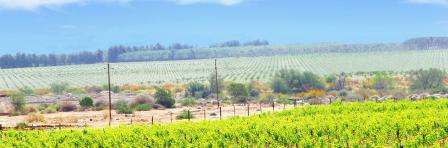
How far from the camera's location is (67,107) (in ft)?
221

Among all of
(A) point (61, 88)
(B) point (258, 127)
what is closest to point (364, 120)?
(B) point (258, 127)

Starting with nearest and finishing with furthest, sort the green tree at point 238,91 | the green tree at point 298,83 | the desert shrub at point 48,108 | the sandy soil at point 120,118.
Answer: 1. the sandy soil at point 120,118
2. the desert shrub at point 48,108
3. the green tree at point 238,91
4. the green tree at point 298,83

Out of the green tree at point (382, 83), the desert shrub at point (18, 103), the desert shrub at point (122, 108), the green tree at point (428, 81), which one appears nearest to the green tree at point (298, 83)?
the green tree at point (382, 83)

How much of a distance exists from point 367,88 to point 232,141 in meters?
65.3

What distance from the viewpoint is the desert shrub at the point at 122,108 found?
6116cm

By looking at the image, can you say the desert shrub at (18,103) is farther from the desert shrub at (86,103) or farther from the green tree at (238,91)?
the green tree at (238,91)

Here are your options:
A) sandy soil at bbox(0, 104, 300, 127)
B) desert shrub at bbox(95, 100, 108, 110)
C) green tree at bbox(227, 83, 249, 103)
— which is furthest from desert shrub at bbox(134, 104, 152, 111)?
green tree at bbox(227, 83, 249, 103)

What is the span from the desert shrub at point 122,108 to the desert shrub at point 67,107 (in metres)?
4.04

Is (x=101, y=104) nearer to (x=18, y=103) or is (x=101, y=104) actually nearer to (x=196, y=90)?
(x=18, y=103)

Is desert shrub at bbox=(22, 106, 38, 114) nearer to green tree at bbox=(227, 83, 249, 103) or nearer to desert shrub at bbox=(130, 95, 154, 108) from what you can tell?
desert shrub at bbox=(130, 95, 154, 108)

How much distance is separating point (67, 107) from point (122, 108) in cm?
811

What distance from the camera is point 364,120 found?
31828 millimetres

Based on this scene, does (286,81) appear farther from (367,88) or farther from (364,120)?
(364,120)

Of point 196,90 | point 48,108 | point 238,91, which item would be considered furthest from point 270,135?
point 196,90
